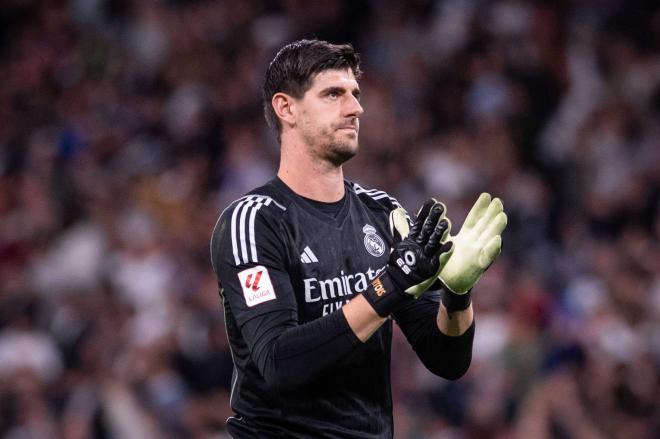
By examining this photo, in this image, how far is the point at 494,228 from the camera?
12.2 ft

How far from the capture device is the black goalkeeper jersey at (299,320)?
3.66 m

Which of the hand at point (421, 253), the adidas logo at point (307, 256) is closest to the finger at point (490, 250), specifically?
the hand at point (421, 253)

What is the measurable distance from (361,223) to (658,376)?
4.43 meters

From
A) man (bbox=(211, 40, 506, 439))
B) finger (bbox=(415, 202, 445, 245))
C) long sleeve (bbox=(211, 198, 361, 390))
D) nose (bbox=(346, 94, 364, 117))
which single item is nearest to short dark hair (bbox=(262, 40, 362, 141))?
man (bbox=(211, 40, 506, 439))

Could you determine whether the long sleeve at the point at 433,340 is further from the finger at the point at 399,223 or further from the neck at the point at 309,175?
the neck at the point at 309,175

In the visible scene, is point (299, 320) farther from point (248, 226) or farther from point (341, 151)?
point (341, 151)

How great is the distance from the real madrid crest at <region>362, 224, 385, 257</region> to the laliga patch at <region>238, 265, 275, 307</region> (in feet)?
1.45

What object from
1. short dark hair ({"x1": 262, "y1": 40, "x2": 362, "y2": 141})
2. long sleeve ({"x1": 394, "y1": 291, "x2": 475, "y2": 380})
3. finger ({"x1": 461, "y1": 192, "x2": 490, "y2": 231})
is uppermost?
short dark hair ({"x1": 262, "y1": 40, "x2": 362, "y2": 141})

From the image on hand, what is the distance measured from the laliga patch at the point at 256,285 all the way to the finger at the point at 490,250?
0.65m

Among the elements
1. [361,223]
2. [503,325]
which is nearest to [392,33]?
[503,325]

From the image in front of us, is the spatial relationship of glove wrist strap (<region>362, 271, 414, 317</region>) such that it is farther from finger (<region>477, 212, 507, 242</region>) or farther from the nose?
the nose

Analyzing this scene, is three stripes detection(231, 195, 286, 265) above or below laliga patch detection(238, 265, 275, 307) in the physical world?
above

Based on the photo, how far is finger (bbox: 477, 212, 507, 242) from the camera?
3.71m

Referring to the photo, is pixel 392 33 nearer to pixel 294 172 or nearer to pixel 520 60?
pixel 520 60
